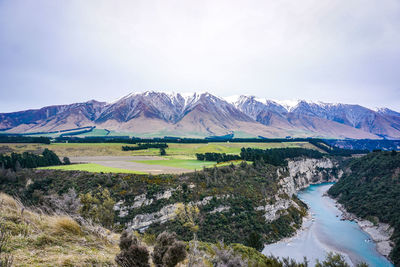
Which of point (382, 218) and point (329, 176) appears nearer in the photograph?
point (382, 218)

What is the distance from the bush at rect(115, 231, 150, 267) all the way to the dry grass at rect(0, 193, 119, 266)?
311 mm

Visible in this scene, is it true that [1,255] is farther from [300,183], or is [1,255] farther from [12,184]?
[300,183]

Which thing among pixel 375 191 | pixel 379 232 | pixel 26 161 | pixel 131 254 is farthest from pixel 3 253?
pixel 375 191

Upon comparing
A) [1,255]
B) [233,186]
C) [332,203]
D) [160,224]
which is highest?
[1,255]

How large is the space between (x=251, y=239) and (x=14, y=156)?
80.9 m

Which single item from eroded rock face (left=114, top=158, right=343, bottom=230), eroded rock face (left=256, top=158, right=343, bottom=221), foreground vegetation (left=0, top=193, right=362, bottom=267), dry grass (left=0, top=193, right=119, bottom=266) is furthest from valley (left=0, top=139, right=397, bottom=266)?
foreground vegetation (left=0, top=193, right=362, bottom=267)

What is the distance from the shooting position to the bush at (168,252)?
7461mm

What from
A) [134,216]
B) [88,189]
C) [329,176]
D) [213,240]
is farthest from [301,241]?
[329,176]

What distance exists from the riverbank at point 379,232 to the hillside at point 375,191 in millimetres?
1277

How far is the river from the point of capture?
4546 cm

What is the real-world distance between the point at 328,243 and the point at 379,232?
1682 centimetres

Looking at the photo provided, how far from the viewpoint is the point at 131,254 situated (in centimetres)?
671

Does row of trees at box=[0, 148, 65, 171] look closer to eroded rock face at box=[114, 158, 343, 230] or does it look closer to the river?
eroded rock face at box=[114, 158, 343, 230]

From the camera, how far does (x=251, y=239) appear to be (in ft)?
138
